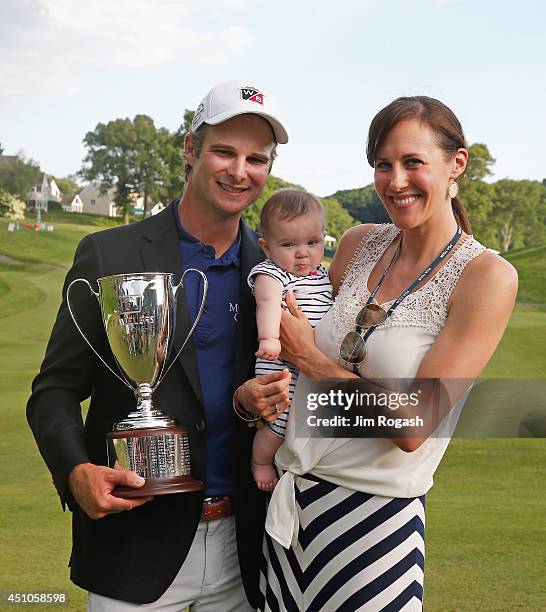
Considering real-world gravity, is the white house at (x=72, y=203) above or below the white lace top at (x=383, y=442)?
above

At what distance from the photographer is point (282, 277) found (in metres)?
2.60

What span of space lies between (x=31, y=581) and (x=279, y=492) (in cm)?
314

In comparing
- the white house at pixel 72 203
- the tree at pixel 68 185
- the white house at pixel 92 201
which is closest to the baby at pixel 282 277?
the white house at pixel 92 201

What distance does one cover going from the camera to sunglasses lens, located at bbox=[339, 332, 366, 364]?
2369 millimetres

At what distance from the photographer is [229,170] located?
258cm

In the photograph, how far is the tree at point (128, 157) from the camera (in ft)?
149

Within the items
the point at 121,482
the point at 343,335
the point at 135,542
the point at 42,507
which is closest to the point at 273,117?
the point at 343,335

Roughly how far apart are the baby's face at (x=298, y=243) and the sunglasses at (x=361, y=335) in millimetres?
316

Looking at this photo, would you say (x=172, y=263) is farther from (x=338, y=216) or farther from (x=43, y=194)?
(x=43, y=194)

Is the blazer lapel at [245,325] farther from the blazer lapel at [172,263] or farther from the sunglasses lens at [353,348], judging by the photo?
the sunglasses lens at [353,348]

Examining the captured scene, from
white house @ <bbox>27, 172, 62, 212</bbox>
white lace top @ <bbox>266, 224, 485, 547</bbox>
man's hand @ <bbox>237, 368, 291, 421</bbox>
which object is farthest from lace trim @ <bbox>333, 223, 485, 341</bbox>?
white house @ <bbox>27, 172, 62, 212</bbox>

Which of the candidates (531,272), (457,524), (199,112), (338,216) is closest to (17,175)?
(338,216)

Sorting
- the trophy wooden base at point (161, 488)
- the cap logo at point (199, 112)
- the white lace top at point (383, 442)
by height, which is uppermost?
the cap logo at point (199, 112)

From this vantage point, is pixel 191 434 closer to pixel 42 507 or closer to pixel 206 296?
pixel 206 296
